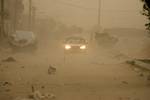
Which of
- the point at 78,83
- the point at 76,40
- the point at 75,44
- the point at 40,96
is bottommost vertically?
the point at 78,83

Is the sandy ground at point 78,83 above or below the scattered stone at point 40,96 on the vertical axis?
below

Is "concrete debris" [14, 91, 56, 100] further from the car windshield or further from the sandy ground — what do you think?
the car windshield

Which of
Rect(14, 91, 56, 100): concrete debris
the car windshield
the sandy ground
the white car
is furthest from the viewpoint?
the car windshield

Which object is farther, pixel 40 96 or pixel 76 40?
pixel 76 40

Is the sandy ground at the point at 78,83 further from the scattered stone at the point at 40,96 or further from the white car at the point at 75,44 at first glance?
the white car at the point at 75,44

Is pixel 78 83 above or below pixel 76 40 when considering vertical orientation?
below

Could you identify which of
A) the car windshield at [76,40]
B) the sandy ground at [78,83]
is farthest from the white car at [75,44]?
the sandy ground at [78,83]

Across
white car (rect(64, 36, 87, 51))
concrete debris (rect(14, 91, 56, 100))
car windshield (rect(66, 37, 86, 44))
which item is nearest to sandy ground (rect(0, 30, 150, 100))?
concrete debris (rect(14, 91, 56, 100))

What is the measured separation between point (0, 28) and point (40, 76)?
2386cm

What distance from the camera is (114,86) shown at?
45.3 ft

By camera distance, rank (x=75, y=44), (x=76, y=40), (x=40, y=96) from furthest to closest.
→ (x=76, y=40) < (x=75, y=44) < (x=40, y=96)

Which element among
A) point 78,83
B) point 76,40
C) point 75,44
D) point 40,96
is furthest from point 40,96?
point 76,40

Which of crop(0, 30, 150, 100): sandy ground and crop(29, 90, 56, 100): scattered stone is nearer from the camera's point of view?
crop(29, 90, 56, 100): scattered stone

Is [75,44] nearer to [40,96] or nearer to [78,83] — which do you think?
[78,83]
